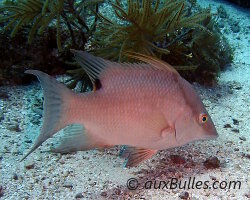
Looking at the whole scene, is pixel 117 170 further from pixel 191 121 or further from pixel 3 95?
pixel 3 95

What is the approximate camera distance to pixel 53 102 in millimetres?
2121

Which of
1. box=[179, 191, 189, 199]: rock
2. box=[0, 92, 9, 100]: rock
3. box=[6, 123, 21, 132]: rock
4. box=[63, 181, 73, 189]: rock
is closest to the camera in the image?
box=[179, 191, 189, 199]: rock

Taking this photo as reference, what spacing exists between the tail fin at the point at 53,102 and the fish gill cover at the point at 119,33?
1.35 metres

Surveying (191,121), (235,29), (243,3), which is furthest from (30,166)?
(243,3)

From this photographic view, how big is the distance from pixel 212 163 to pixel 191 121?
116 cm

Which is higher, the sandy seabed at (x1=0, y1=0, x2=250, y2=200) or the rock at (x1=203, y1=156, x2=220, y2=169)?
the rock at (x1=203, y1=156, x2=220, y2=169)

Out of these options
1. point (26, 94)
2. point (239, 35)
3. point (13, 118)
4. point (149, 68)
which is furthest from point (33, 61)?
point (239, 35)

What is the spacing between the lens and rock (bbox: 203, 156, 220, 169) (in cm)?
314

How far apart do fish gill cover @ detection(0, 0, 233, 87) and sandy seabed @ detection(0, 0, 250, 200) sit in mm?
985

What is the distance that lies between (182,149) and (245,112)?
1.69m

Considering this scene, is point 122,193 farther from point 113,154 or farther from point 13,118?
point 13,118

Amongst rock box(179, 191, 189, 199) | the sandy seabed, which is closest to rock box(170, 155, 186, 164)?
the sandy seabed

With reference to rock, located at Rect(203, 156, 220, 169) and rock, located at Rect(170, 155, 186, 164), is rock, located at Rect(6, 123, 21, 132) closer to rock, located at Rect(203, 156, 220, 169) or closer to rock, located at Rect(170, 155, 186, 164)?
rock, located at Rect(170, 155, 186, 164)

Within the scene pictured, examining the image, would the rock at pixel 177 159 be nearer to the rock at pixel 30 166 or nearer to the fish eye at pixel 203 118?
the fish eye at pixel 203 118
